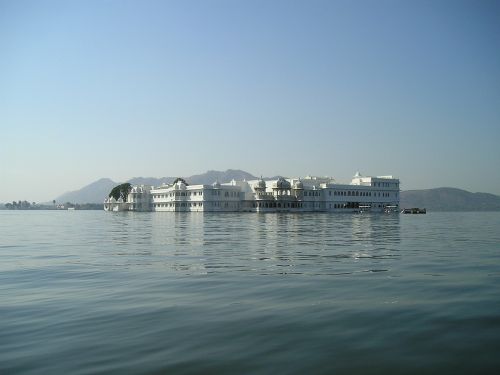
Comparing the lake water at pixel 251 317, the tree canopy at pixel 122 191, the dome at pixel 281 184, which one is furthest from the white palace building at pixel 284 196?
the lake water at pixel 251 317

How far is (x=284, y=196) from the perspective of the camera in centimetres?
12438

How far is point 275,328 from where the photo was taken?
29.9 feet

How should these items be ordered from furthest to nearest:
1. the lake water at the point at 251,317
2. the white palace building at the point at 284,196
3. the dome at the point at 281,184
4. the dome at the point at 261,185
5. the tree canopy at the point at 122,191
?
the tree canopy at the point at 122,191 → the dome at the point at 281,184 → the dome at the point at 261,185 → the white palace building at the point at 284,196 → the lake water at the point at 251,317

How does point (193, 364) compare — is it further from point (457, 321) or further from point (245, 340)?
point (457, 321)

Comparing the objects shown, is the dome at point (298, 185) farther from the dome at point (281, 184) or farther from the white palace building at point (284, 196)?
the dome at point (281, 184)

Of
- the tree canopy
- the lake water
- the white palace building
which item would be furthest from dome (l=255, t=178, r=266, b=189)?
the lake water

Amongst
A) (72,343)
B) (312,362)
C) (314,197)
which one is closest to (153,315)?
(72,343)

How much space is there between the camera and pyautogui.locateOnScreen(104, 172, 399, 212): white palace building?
12238 centimetres

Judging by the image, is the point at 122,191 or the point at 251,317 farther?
the point at 122,191

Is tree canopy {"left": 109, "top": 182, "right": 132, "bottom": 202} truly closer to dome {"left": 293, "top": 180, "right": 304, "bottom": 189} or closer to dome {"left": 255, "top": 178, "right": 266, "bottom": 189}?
dome {"left": 255, "top": 178, "right": 266, "bottom": 189}

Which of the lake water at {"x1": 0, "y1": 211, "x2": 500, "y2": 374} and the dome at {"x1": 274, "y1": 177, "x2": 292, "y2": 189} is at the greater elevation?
the dome at {"x1": 274, "y1": 177, "x2": 292, "y2": 189}

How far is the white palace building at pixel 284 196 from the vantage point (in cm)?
12238

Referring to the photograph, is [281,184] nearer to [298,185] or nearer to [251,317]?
[298,185]

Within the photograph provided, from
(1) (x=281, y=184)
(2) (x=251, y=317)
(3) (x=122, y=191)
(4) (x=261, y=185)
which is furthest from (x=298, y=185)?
(2) (x=251, y=317)
